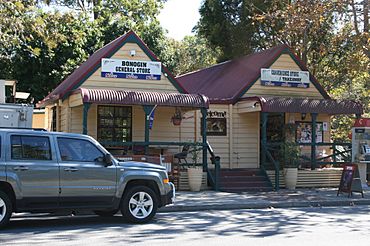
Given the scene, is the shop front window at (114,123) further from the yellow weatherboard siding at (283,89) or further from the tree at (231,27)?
the tree at (231,27)

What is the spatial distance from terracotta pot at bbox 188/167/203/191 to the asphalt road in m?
4.48

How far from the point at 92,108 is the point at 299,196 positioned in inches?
314

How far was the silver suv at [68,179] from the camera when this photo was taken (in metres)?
9.62

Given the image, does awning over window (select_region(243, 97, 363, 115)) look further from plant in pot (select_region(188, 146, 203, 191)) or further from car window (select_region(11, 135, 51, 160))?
car window (select_region(11, 135, 51, 160))

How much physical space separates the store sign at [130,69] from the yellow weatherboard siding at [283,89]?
12.9ft

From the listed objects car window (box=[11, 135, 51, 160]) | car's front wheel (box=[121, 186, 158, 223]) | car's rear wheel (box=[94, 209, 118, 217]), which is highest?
car window (box=[11, 135, 51, 160])

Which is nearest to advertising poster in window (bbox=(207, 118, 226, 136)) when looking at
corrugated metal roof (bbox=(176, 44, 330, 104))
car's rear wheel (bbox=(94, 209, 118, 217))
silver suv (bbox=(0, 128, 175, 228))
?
corrugated metal roof (bbox=(176, 44, 330, 104))

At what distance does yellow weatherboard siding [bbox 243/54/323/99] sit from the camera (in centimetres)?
2108

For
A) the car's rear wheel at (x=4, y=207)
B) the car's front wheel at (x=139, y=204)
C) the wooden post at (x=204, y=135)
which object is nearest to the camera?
the car's rear wheel at (x=4, y=207)

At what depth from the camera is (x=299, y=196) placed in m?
16.5

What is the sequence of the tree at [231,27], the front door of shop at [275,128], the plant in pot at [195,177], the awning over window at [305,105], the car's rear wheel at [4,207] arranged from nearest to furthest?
the car's rear wheel at [4,207] → the plant in pot at [195,177] → the awning over window at [305,105] → the front door of shop at [275,128] → the tree at [231,27]

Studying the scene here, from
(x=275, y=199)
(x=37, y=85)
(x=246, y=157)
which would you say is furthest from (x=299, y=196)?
(x=37, y=85)

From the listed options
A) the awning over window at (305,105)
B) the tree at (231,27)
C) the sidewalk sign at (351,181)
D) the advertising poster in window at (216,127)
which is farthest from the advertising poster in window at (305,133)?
the tree at (231,27)

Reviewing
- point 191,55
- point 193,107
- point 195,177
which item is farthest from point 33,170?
point 191,55
